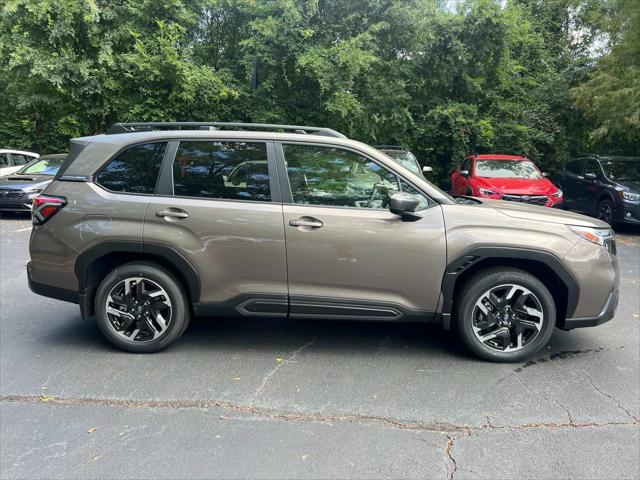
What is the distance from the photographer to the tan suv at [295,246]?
378 cm

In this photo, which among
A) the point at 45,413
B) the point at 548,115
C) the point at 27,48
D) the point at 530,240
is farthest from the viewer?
the point at 548,115

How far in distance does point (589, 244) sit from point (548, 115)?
1429cm

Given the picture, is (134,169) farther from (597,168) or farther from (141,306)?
(597,168)

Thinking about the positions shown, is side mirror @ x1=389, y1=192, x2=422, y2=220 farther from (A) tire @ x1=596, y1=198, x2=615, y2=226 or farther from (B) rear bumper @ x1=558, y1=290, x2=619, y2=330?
(A) tire @ x1=596, y1=198, x2=615, y2=226

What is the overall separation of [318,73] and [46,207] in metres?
11.0

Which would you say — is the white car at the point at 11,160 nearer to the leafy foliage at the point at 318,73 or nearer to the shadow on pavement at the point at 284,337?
the leafy foliage at the point at 318,73

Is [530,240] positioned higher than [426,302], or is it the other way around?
[530,240]

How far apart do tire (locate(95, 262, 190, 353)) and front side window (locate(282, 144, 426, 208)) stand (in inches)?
49.0

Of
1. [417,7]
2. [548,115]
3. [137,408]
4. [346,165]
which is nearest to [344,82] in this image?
[417,7]

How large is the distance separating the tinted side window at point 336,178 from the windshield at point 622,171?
9.34 metres

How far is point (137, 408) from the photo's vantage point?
3.20m

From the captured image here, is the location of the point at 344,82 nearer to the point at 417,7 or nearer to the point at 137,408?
the point at 417,7

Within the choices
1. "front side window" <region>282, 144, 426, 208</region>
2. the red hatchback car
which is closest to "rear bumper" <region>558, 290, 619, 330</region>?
"front side window" <region>282, 144, 426, 208</region>

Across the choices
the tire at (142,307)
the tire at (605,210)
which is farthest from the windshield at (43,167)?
the tire at (605,210)
